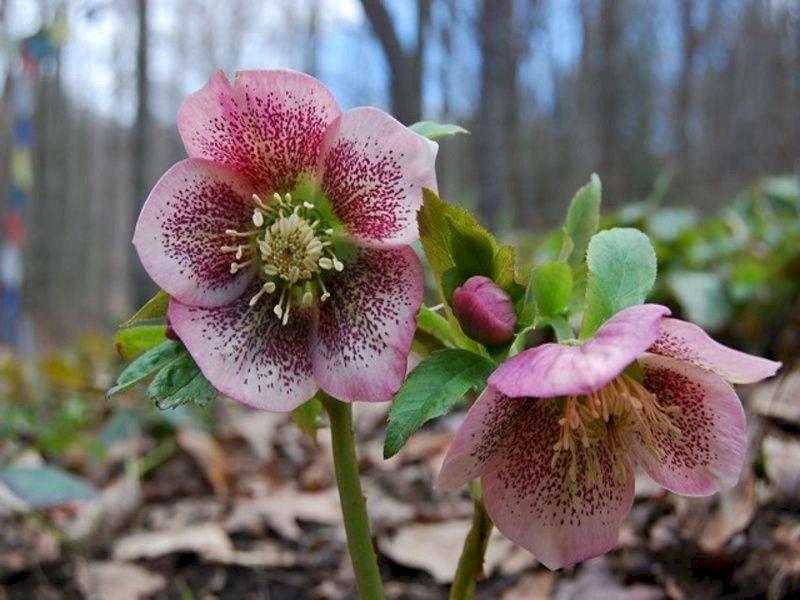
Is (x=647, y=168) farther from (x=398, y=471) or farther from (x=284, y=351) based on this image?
(x=284, y=351)

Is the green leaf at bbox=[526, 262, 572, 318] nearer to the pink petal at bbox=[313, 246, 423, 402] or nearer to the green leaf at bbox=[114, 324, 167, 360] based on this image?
the pink petal at bbox=[313, 246, 423, 402]

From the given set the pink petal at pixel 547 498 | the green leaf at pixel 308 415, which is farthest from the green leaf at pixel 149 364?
the pink petal at pixel 547 498

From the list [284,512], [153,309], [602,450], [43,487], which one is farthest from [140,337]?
[284,512]

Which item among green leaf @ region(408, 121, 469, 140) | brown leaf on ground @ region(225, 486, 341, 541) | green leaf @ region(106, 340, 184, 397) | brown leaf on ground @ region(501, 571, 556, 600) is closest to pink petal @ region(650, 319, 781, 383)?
green leaf @ region(408, 121, 469, 140)

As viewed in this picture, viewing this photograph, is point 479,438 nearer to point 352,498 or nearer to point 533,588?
point 352,498

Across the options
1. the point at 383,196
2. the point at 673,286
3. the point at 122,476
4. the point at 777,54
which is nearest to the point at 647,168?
the point at 777,54
